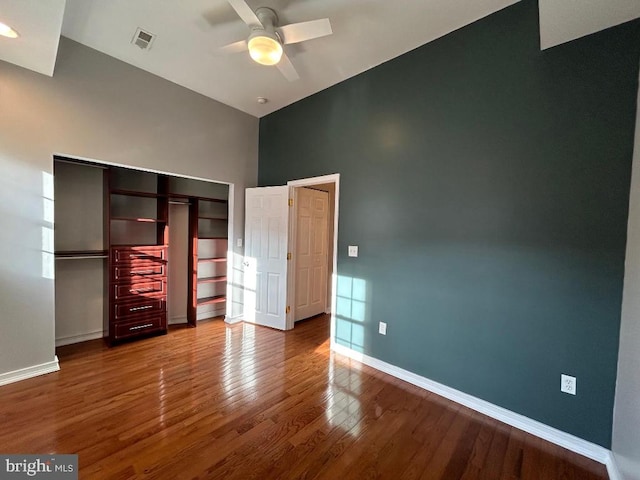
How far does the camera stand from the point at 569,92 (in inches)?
76.2

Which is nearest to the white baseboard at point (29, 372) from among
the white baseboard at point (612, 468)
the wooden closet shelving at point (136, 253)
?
the wooden closet shelving at point (136, 253)

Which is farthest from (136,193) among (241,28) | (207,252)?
(241,28)

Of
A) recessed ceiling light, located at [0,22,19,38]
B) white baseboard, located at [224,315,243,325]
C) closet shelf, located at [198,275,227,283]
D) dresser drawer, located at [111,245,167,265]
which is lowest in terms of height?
white baseboard, located at [224,315,243,325]

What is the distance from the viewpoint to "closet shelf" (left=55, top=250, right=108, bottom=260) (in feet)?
10.1

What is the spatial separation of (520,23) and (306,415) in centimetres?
343

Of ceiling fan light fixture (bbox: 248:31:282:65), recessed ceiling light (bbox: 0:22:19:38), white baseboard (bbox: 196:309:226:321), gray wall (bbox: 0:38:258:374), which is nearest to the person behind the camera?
recessed ceiling light (bbox: 0:22:19:38)

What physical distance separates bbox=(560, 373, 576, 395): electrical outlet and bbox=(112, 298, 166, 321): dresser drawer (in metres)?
4.12

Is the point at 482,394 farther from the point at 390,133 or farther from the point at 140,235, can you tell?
the point at 140,235

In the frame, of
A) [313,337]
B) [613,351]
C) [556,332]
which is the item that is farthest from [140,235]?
[613,351]

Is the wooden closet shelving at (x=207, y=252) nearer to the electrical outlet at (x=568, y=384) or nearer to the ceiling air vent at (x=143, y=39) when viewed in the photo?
the ceiling air vent at (x=143, y=39)

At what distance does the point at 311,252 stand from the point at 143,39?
3153 millimetres

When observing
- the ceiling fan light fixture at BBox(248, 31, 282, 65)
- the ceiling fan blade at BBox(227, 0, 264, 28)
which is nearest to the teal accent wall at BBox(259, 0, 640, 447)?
the ceiling fan light fixture at BBox(248, 31, 282, 65)

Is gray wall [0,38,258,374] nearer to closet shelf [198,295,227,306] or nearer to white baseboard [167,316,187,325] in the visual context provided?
white baseboard [167,316,187,325]

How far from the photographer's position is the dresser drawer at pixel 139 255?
10.7 ft
